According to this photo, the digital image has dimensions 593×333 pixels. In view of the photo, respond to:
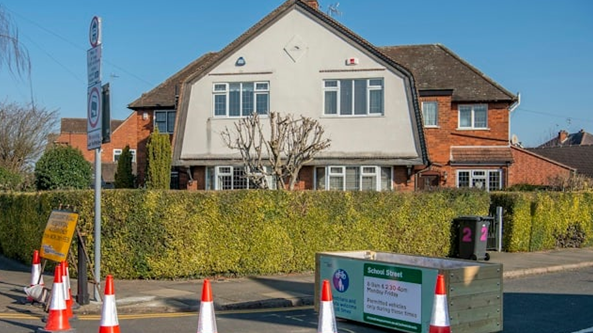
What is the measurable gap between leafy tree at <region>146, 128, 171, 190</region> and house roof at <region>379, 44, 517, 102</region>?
10349 millimetres

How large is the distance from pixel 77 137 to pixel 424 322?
62845 mm

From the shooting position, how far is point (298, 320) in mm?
10062

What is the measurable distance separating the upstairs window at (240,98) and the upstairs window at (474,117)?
9022mm

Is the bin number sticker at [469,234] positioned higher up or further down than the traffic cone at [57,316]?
higher up

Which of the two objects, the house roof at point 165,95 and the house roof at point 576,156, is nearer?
the house roof at point 165,95

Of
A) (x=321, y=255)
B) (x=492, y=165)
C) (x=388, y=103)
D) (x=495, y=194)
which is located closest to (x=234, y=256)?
(x=321, y=255)

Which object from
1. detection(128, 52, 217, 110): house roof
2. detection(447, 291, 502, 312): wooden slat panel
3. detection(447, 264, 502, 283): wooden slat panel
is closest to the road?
detection(447, 291, 502, 312): wooden slat panel

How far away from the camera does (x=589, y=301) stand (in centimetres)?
1211

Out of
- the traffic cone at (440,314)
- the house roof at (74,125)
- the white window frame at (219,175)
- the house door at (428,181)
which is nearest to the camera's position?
the traffic cone at (440,314)

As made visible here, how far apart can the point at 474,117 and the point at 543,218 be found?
31.4ft

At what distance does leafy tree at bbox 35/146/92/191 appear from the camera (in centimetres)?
2433

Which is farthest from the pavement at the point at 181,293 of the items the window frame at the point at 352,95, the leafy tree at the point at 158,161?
the window frame at the point at 352,95

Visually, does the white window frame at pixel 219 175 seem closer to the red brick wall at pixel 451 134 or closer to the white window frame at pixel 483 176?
the red brick wall at pixel 451 134

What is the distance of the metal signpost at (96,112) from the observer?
10.8m
